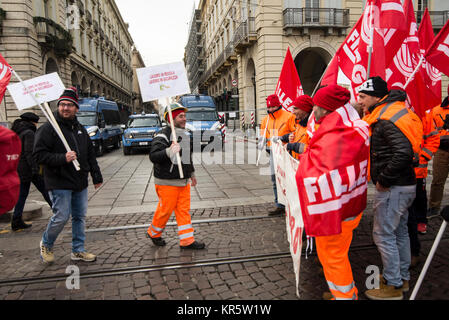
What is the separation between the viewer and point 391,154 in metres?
2.67

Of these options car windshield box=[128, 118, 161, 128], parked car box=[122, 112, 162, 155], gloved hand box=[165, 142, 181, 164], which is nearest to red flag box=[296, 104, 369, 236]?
gloved hand box=[165, 142, 181, 164]

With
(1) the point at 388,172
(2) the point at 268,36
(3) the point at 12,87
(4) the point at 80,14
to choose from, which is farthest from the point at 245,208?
(4) the point at 80,14

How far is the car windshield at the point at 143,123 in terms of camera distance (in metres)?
15.9

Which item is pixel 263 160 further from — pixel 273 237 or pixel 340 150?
pixel 340 150

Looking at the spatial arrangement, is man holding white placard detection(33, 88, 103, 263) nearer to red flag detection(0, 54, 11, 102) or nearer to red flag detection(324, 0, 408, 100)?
red flag detection(0, 54, 11, 102)

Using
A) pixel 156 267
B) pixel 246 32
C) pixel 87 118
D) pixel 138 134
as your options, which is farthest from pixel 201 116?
pixel 156 267

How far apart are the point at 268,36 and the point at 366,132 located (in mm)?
19902

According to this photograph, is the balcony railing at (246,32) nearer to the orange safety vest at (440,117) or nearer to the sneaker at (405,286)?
the orange safety vest at (440,117)

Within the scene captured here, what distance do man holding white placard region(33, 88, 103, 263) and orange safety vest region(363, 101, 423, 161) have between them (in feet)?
10.1

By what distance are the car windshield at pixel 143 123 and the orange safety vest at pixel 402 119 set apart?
46.5 feet

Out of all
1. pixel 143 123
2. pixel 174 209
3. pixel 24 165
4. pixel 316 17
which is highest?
pixel 316 17

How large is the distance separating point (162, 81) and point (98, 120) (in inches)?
478

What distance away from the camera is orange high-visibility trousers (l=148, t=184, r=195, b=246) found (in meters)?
3.85

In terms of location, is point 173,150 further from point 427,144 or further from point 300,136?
point 427,144
